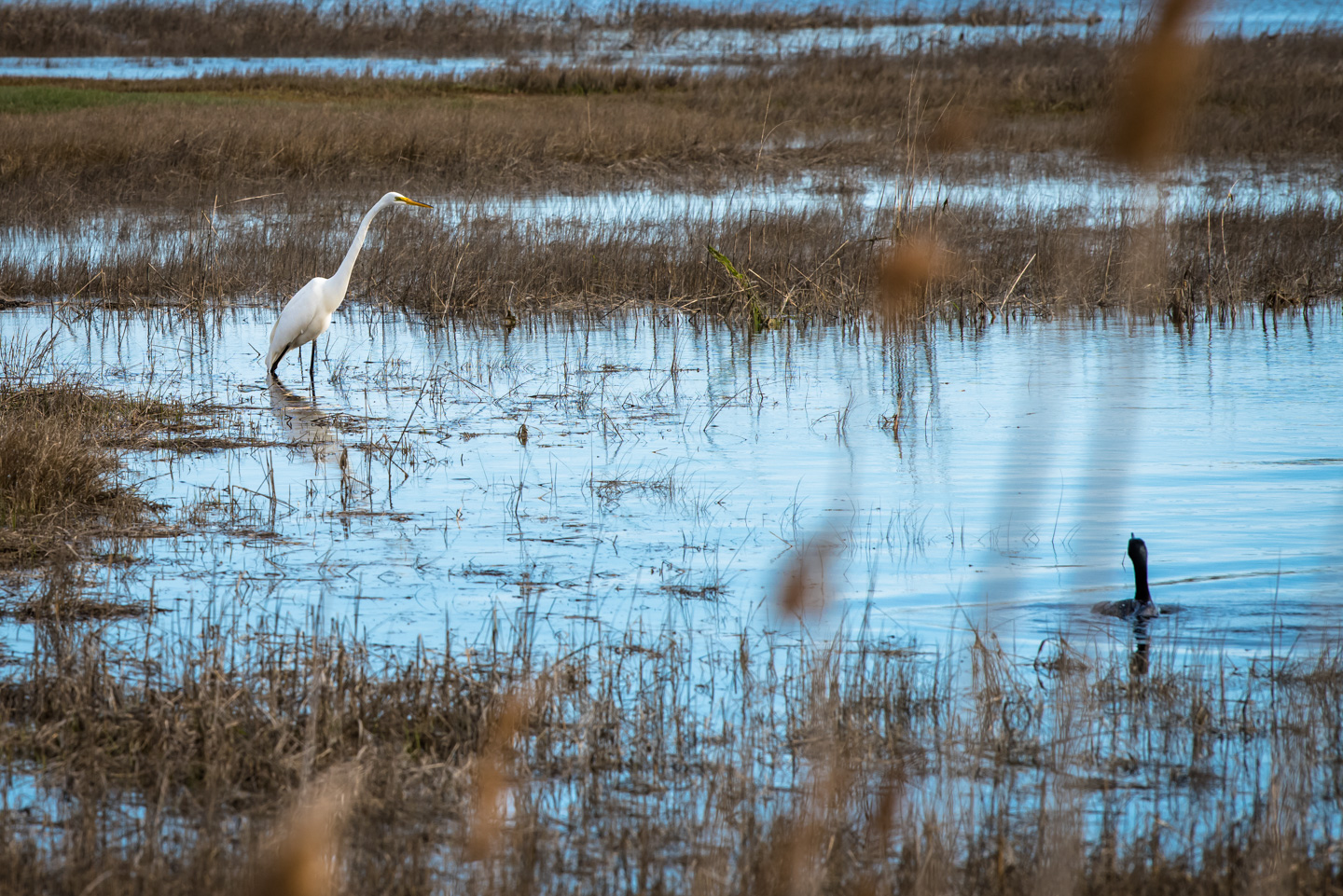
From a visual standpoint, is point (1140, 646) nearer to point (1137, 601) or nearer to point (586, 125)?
point (1137, 601)

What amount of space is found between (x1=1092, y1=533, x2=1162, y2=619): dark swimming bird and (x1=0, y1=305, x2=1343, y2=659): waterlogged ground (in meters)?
0.10

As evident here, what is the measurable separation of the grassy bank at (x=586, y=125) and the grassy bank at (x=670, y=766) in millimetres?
9170

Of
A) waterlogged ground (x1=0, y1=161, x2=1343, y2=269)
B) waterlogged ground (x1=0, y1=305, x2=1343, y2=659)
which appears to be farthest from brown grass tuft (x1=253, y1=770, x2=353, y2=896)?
waterlogged ground (x1=0, y1=161, x2=1343, y2=269)

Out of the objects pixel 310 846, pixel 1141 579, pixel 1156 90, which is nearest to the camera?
pixel 1156 90

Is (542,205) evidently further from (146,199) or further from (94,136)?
(94,136)

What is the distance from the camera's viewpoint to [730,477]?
6.82m

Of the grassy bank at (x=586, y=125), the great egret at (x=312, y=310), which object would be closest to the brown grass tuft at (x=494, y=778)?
the great egret at (x=312, y=310)

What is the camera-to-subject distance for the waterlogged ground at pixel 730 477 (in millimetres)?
Answer: 4840

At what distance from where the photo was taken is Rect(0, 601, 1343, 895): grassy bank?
2.85 metres

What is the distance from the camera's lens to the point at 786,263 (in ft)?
38.5

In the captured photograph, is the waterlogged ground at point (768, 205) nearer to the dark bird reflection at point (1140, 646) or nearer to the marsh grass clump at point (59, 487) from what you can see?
the marsh grass clump at point (59, 487)

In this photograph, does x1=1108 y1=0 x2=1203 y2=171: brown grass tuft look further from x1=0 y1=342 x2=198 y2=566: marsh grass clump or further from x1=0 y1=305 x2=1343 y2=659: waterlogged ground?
x1=0 y1=342 x2=198 y2=566: marsh grass clump

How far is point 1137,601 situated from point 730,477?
2555mm

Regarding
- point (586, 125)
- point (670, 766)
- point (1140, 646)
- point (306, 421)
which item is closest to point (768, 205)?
point (586, 125)
